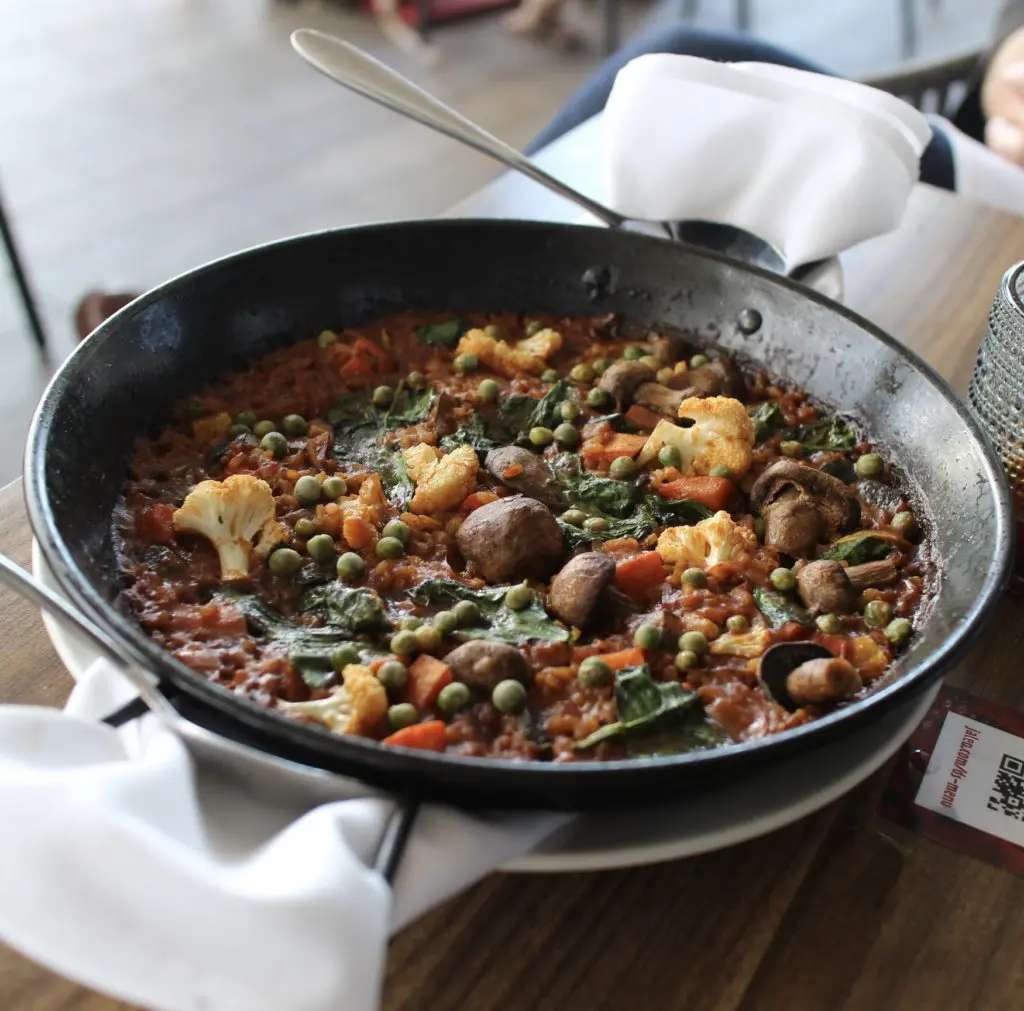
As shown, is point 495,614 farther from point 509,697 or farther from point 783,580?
point 783,580

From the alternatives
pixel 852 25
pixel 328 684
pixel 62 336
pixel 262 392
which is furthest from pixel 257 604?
pixel 852 25

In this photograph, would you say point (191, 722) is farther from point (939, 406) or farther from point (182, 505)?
point (939, 406)

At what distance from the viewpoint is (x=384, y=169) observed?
743 centimetres

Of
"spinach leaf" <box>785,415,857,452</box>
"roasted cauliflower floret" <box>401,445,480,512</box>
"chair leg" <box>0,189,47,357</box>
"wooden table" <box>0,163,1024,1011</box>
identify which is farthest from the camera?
"chair leg" <box>0,189,47,357</box>

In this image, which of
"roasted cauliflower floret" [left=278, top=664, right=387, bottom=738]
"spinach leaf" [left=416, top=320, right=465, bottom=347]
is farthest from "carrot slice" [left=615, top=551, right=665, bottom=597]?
"spinach leaf" [left=416, top=320, right=465, bottom=347]

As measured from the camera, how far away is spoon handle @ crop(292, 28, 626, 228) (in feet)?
9.23

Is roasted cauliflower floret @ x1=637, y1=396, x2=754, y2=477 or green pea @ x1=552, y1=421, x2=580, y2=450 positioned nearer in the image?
roasted cauliflower floret @ x1=637, y1=396, x2=754, y2=477

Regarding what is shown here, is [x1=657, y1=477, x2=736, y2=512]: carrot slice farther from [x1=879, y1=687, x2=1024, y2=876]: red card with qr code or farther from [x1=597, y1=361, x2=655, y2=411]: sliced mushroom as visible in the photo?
[x1=879, y1=687, x2=1024, y2=876]: red card with qr code

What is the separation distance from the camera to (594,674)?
1924 mm

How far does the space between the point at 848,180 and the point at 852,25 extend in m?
8.56

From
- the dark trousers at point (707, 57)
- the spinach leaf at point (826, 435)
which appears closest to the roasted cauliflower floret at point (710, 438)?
the spinach leaf at point (826, 435)

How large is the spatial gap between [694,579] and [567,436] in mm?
548

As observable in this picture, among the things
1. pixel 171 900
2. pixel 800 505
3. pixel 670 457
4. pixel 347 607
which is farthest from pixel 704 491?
pixel 171 900

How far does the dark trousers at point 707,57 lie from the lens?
12.7 feet
